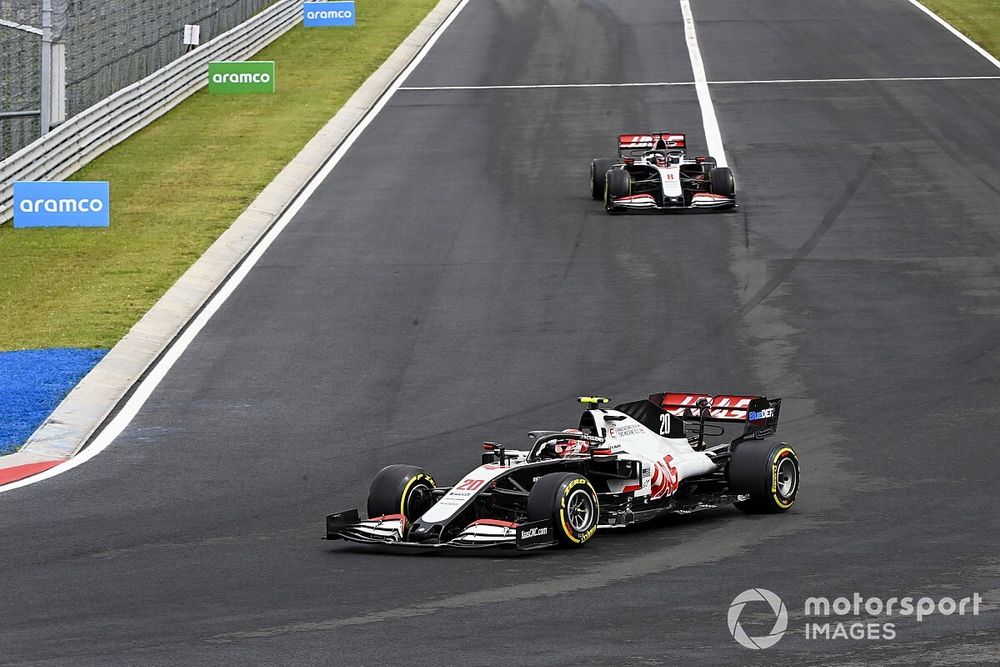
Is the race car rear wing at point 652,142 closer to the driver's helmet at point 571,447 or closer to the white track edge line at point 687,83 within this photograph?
the white track edge line at point 687,83

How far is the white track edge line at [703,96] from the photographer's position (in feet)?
115

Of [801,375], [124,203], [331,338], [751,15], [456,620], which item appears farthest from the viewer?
[751,15]

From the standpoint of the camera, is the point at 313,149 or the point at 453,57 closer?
the point at 313,149

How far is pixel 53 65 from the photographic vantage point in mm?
34531

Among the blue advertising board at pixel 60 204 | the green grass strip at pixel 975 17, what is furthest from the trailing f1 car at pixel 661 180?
the green grass strip at pixel 975 17

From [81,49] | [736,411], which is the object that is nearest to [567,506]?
[736,411]

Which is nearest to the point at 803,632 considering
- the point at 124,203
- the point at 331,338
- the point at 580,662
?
the point at 580,662

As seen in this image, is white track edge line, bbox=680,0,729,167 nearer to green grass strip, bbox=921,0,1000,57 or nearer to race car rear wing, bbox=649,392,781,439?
green grass strip, bbox=921,0,1000,57

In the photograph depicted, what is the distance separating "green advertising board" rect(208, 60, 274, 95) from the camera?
44688mm

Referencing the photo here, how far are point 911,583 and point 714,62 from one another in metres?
36.5

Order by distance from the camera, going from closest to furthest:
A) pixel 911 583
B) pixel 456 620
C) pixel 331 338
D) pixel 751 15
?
pixel 456 620 → pixel 911 583 → pixel 331 338 → pixel 751 15

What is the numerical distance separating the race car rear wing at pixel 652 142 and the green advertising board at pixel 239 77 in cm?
1596

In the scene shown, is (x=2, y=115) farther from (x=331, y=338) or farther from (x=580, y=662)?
(x=580, y=662)

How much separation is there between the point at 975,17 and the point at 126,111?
95.8 feet
